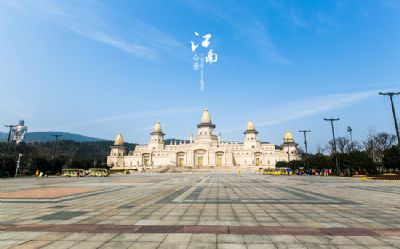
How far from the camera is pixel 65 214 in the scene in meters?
8.99

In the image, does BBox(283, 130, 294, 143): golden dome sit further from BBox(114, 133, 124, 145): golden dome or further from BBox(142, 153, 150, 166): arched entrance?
BBox(114, 133, 124, 145): golden dome

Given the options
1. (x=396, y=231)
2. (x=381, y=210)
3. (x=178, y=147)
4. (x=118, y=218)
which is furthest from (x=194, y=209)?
(x=178, y=147)

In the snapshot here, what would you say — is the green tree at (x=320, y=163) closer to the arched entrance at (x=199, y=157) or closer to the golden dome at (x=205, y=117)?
the arched entrance at (x=199, y=157)

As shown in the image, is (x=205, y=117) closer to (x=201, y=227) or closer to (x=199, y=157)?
(x=199, y=157)

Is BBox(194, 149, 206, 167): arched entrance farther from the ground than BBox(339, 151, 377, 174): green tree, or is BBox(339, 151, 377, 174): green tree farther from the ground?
BBox(194, 149, 206, 167): arched entrance

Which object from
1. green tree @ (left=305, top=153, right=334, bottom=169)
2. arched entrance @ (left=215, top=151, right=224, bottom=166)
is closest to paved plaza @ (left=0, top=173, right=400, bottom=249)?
green tree @ (left=305, top=153, right=334, bottom=169)

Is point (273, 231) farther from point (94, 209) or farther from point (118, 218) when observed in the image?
point (94, 209)

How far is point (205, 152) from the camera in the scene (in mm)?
101500

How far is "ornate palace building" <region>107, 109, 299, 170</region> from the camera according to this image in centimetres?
10138

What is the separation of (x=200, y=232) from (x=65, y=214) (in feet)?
17.8

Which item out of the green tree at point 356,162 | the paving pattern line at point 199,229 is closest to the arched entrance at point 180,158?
the green tree at point 356,162

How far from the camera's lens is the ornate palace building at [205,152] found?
10138cm

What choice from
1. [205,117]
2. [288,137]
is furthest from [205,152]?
[288,137]

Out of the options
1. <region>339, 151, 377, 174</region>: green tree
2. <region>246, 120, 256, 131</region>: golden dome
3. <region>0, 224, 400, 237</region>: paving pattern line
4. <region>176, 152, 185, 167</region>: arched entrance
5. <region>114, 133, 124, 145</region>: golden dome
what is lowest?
<region>0, 224, 400, 237</region>: paving pattern line
